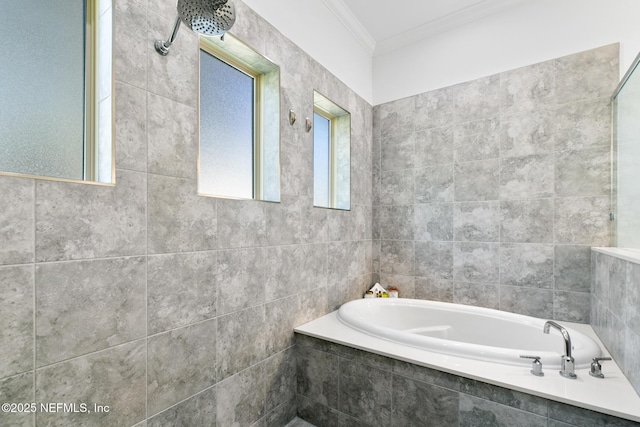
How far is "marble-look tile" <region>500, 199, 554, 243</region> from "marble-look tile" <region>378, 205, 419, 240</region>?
27.4 inches

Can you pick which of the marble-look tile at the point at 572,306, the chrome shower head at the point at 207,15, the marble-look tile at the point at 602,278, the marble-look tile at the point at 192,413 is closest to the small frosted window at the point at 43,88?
the chrome shower head at the point at 207,15

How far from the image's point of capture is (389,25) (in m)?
2.61

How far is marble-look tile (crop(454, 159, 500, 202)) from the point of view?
2.36 metres

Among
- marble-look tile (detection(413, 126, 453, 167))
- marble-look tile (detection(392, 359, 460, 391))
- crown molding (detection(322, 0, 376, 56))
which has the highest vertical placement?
crown molding (detection(322, 0, 376, 56))

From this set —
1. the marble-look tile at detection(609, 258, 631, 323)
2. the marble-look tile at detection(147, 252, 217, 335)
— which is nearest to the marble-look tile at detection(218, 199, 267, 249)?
the marble-look tile at detection(147, 252, 217, 335)

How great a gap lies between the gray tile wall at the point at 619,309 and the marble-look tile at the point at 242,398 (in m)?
1.71

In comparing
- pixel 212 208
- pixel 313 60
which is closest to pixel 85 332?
pixel 212 208

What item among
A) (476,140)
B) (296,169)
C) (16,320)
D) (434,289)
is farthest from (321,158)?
(16,320)

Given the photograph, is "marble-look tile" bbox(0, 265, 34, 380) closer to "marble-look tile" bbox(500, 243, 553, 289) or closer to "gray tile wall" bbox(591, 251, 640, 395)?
"gray tile wall" bbox(591, 251, 640, 395)

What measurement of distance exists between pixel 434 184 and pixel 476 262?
726mm

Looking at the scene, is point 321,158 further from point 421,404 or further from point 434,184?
point 421,404

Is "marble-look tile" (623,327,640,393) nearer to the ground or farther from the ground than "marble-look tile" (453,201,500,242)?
nearer to the ground

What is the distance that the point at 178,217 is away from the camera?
51.6 inches

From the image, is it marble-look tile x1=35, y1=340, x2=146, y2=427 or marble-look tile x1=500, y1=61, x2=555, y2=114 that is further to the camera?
marble-look tile x1=500, y1=61, x2=555, y2=114
